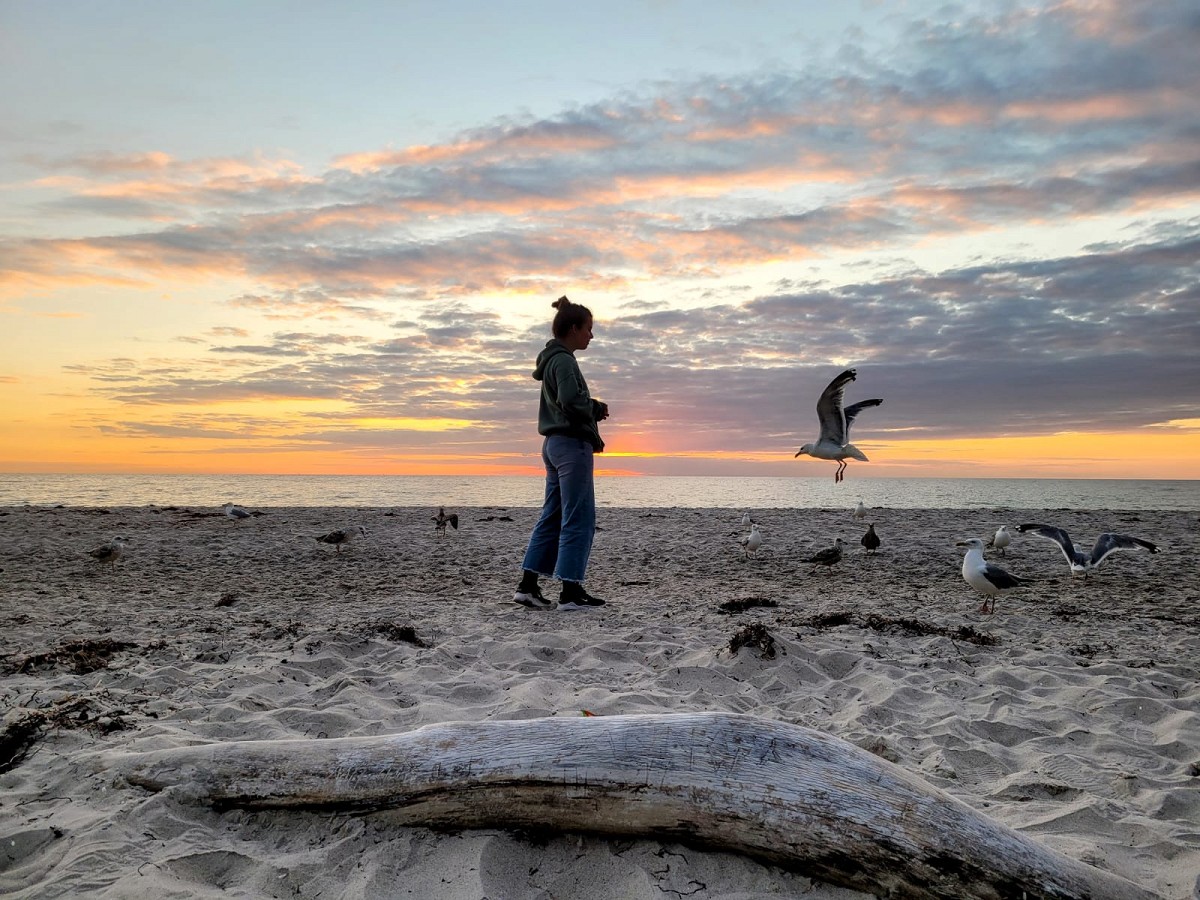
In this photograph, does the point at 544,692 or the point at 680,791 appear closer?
the point at 680,791

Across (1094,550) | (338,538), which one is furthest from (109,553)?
(1094,550)

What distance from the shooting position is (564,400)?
663 cm

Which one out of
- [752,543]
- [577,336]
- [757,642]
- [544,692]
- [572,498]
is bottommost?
[544,692]

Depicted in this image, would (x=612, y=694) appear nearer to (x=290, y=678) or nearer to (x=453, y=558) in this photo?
(x=290, y=678)

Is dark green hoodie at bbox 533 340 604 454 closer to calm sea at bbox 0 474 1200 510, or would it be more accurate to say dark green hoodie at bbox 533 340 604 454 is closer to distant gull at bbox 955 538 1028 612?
distant gull at bbox 955 538 1028 612

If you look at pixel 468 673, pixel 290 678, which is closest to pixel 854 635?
pixel 468 673

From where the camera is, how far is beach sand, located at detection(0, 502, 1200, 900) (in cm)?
233

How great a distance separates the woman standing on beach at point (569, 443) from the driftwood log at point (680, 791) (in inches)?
160

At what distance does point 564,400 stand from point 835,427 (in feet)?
26.4

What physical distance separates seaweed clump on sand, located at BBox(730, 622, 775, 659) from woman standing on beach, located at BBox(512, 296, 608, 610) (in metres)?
2.04

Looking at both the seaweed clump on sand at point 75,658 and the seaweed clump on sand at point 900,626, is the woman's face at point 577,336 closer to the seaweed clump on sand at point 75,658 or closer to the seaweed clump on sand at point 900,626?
the seaweed clump on sand at point 900,626

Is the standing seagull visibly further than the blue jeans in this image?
Yes

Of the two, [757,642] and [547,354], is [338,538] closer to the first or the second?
[547,354]

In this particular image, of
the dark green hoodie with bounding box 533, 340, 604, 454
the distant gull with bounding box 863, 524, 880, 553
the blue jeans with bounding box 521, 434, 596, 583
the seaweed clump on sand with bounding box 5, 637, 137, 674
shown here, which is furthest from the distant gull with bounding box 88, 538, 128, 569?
the distant gull with bounding box 863, 524, 880, 553
